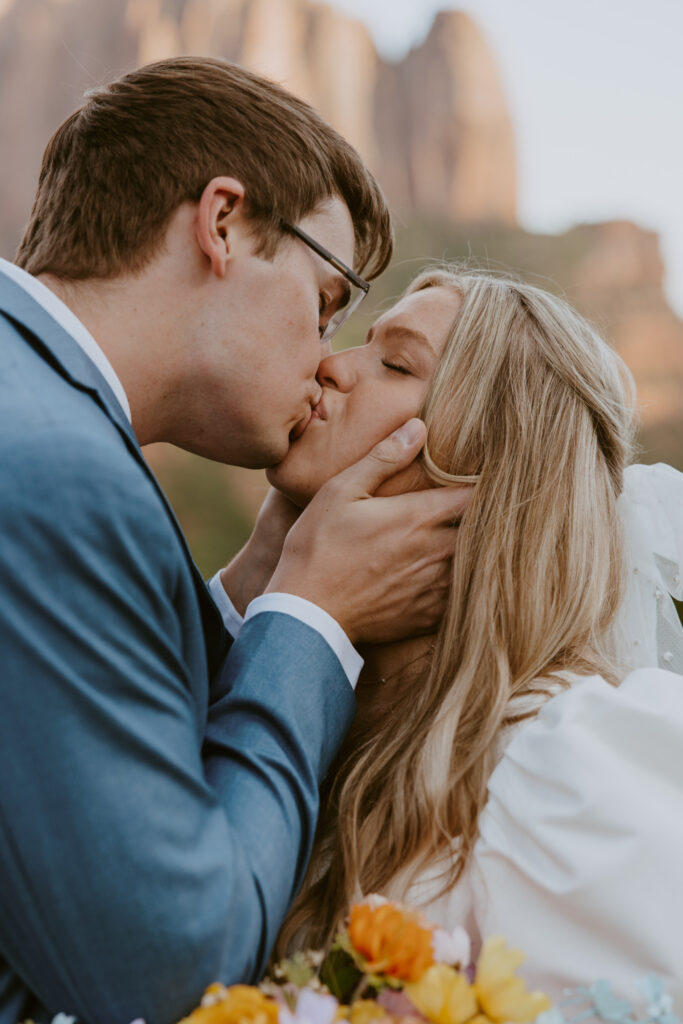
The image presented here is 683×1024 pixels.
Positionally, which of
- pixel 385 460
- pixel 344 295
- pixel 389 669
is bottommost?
pixel 389 669

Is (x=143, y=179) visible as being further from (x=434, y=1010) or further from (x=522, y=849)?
(x=434, y=1010)

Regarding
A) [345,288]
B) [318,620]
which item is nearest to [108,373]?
[318,620]

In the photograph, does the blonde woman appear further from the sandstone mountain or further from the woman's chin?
the sandstone mountain

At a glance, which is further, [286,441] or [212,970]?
[286,441]

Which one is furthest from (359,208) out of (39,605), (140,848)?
(140,848)

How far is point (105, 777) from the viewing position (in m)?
1.50

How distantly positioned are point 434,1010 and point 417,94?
45.0 m

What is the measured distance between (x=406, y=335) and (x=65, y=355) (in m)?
1.18

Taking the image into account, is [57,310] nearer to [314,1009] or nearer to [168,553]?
[168,553]

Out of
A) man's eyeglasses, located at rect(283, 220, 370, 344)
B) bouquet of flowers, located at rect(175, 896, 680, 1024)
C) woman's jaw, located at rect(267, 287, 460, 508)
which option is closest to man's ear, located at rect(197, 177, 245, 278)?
man's eyeglasses, located at rect(283, 220, 370, 344)

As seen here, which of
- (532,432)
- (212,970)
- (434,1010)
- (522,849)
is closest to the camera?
(434,1010)

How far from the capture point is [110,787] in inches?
59.0

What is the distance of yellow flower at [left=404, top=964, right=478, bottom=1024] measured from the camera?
4.78ft

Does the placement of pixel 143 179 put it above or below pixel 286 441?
above
